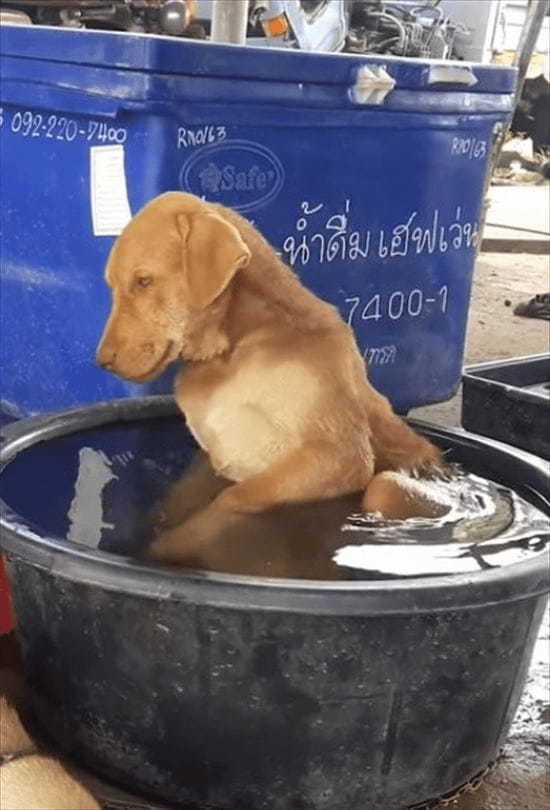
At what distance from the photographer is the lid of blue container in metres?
2.48

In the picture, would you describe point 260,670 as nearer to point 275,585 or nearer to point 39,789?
point 275,585

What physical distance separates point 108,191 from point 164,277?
3.45 feet

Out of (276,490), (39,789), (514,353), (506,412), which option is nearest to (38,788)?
(39,789)

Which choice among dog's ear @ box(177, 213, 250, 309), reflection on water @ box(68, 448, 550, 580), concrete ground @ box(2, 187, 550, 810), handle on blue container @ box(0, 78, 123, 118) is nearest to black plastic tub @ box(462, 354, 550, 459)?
concrete ground @ box(2, 187, 550, 810)

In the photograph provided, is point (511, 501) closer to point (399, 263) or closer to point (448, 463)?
point (448, 463)

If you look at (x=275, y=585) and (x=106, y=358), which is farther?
(x=106, y=358)

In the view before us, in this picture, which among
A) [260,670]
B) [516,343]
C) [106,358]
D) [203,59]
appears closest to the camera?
[260,670]

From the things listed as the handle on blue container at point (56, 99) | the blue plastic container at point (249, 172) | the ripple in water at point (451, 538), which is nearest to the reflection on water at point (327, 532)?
the ripple in water at point (451, 538)

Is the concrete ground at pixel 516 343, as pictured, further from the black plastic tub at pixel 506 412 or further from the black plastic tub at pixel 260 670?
the black plastic tub at pixel 506 412

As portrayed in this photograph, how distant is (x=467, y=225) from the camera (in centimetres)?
341

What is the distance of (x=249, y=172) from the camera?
275 cm

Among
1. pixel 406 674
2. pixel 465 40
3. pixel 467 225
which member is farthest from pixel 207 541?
pixel 465 40

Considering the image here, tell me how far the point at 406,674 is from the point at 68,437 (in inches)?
32.6

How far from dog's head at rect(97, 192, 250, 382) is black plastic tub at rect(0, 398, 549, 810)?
0.31 meters
